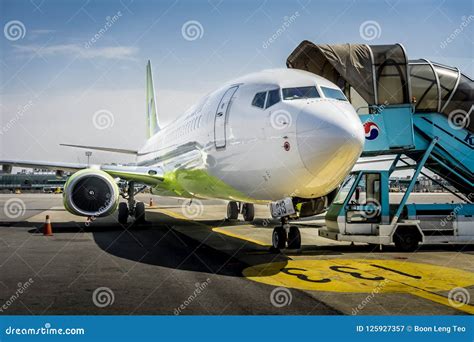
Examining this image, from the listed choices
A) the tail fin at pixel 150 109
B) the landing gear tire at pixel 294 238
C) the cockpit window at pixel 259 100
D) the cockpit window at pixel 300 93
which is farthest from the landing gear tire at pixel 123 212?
the tail fin at pixel 150 109

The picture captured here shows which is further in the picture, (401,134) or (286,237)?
(401,134)

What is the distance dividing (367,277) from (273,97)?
12.1 ft

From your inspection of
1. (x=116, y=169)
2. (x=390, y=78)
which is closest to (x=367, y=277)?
(x=390, y=78)

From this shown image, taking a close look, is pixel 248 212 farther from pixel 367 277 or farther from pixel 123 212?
pixel 367 277

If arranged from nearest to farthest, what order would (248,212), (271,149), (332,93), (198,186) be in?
(271,149) → (332,93) → (198,186) → (248,212)

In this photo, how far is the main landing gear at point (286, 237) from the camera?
35.8 feet

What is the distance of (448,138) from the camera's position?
1272 cm

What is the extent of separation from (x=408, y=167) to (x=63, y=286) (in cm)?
954

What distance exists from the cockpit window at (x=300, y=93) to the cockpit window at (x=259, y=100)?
20.0 inches

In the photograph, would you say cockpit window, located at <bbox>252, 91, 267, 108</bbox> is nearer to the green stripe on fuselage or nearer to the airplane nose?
the airplane nose

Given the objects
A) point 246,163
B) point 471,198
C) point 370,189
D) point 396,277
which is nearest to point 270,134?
point 246,163

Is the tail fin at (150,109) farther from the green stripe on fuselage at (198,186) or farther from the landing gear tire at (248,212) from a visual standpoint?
the green stripe on fuselage at (198,186)

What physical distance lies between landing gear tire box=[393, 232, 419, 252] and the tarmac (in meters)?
0.31

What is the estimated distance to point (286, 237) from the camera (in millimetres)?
10922
